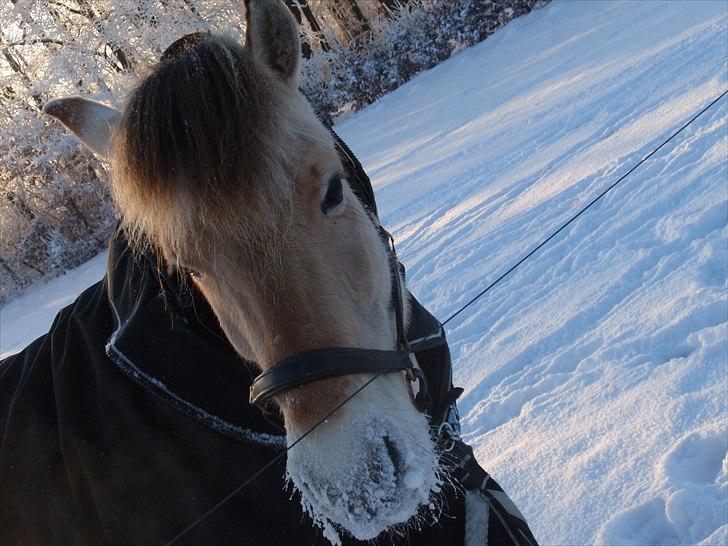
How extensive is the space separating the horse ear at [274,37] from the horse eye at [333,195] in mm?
399

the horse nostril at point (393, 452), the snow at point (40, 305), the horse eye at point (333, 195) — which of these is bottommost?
the snow at point (40, 305)

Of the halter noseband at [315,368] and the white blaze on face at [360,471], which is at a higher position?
the halter noseband at [315,368]

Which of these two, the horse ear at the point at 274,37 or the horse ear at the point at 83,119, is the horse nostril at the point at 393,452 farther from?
the horse ear at the point at 83,119

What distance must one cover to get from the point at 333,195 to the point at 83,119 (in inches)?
41.3

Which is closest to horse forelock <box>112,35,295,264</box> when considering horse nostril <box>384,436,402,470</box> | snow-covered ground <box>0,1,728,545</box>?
horse nostril <box>384,436,402,470</box>

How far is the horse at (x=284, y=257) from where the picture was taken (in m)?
1.37

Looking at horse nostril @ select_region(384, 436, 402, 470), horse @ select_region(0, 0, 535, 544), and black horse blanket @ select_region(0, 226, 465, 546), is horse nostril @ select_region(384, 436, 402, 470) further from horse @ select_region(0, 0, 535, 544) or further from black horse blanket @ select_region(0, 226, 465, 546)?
black horse blanket @ select_region(0, 226, 465, 546)

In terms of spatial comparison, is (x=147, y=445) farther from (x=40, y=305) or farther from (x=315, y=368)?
(x=40, y=305)

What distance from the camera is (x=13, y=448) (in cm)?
177

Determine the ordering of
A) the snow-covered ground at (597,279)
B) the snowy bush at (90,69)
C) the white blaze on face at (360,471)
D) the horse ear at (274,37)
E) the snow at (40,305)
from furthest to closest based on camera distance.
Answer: the snowy bush at (90,69), the snow at (40,305), the snow-covered ground at (597,279), the horse ear at (274,37), the white blaze on face at (360,471)

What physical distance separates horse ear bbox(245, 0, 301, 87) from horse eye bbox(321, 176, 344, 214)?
0.40 metres

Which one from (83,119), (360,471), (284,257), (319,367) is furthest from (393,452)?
(83,119)

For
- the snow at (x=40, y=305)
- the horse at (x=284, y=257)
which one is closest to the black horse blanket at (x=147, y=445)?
the horse at (x=284, y=257)

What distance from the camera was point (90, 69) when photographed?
645 inches
